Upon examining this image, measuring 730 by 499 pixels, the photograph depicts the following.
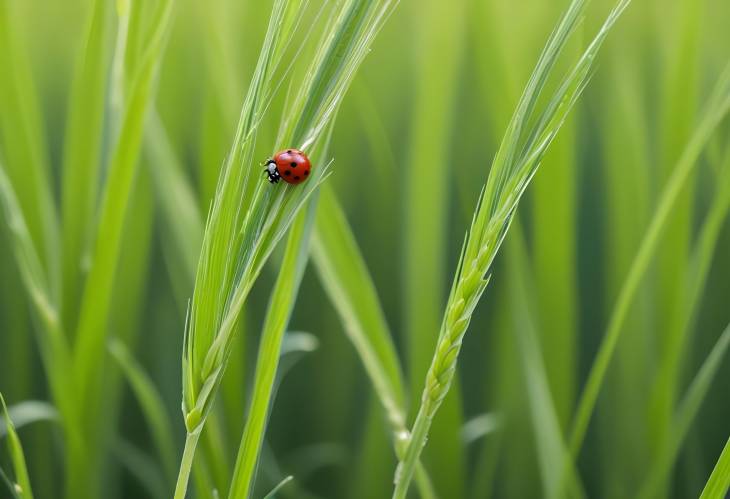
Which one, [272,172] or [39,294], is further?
[39,294]

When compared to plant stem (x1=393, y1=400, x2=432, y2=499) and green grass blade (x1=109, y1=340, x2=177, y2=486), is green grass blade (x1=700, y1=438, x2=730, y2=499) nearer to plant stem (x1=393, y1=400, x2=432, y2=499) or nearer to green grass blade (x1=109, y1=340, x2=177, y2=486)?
plant stem (x1=393, y1=400, x2=432, y2=499)

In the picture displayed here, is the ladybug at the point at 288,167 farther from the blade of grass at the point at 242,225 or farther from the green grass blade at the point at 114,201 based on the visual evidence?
the green grass blade at the point at 114,201

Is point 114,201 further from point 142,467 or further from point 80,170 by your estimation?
point 142,467

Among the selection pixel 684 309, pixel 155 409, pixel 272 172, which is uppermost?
pixel 272 172

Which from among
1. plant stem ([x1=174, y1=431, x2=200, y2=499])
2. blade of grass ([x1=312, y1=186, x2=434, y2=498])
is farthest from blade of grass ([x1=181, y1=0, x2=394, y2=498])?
blade of grass ([x1=312, y1=186, x2=434, y2=498])

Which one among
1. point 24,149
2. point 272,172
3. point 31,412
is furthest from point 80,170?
point 272,172

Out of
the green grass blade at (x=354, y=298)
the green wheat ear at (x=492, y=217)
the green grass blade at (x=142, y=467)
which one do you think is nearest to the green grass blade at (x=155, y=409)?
the green grass blade at (x=142, y=467)
